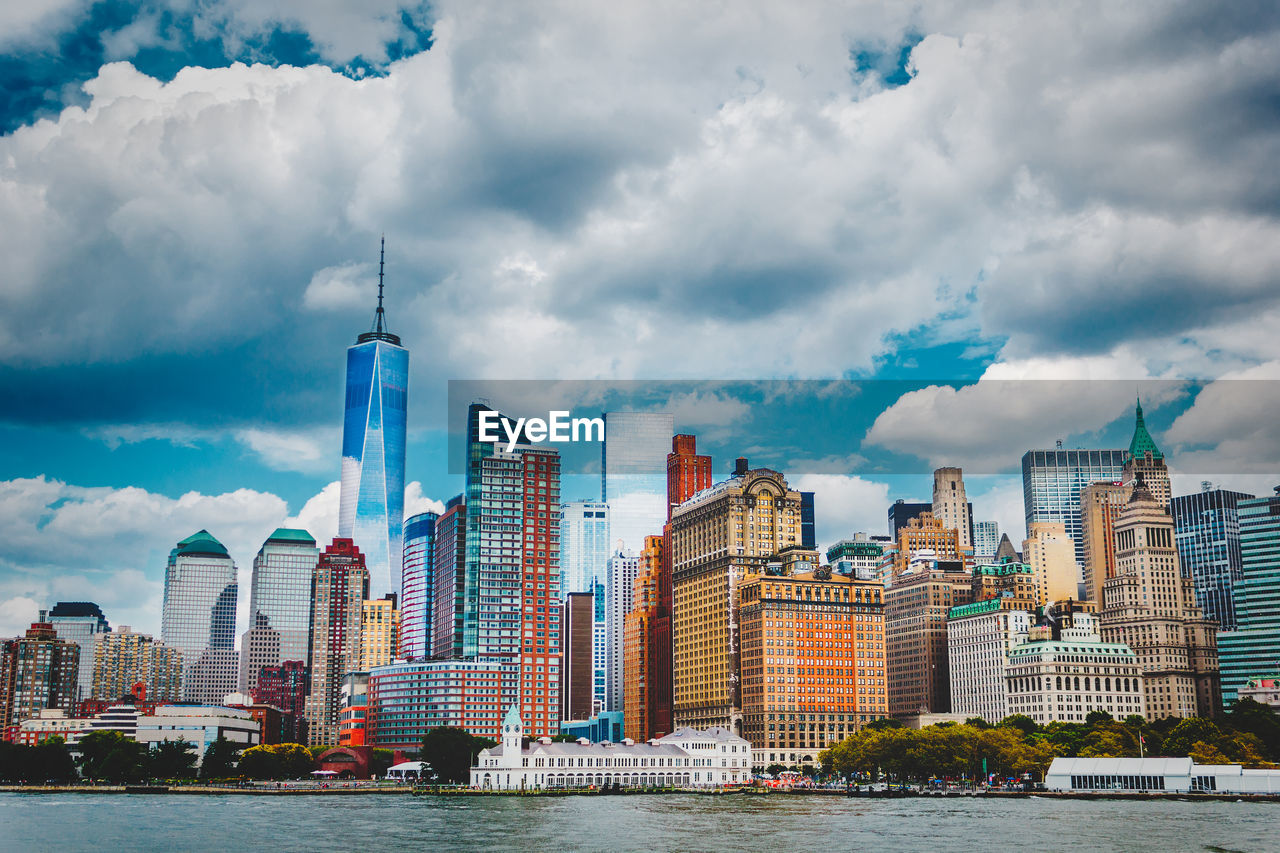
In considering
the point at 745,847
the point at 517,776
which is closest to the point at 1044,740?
the point at 517,776

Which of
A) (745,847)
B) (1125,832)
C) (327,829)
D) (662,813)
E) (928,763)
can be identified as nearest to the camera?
(745,847)

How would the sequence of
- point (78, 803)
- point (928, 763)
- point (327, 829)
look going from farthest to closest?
point (928, 763), point (78, 803), point (327, 829)

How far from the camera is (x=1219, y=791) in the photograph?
553 ft

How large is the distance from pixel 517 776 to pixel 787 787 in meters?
39.4

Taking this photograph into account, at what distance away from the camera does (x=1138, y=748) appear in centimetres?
19575

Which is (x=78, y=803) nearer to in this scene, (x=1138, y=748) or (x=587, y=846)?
(x=587, y=846)

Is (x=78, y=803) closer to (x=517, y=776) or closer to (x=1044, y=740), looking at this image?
(x=517, y=776)

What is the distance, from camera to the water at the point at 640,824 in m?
106

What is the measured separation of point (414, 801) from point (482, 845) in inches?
2910

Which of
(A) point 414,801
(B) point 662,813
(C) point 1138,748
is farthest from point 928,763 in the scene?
(A) point 414,801

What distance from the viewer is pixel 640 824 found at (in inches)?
4995

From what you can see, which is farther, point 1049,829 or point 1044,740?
point 1044,740

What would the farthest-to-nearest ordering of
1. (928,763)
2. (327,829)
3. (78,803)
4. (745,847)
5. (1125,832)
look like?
1. (928,763)
2. (78,803)
3. (327,829)
4. (1125,832)
5. (745,847)

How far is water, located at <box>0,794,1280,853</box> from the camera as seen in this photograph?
105938 mm
